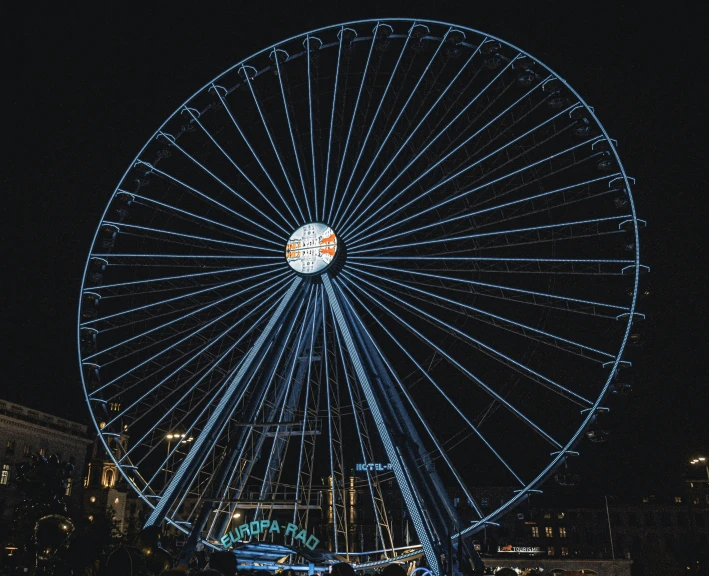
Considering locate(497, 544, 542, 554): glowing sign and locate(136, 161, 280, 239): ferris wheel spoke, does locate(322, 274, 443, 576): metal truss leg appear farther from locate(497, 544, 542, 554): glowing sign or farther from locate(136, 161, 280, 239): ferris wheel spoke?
locate(497, 544, 542, 554): glowing sign

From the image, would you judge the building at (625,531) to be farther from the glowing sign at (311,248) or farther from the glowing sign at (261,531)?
the glowing sign at (311,248)

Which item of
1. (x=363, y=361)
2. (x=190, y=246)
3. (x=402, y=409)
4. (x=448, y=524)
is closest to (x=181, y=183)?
(x=190, y=246)

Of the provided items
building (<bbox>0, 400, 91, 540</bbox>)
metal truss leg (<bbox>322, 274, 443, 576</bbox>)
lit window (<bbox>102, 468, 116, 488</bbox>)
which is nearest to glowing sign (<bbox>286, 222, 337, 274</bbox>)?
metal truss leg (<bbox>322, 274, 443, 576</bbox>)

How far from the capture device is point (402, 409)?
1027 inches

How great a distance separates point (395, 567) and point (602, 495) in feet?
311

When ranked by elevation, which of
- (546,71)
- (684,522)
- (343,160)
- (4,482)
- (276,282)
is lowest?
(684,522)

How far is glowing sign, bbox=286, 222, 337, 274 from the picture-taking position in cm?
2800

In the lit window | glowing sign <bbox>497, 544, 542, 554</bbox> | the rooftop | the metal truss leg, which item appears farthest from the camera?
glowing sign <bbox>497, 544, 542, 554</bbox>

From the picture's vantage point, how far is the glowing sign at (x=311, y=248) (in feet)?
91.9

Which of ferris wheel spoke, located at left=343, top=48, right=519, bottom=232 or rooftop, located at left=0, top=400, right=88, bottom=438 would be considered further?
rooftop, located at left=0, top=400, right=88, bottom=438

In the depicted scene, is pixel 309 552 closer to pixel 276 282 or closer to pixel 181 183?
pixel 276 282

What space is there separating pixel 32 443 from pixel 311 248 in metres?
44.2

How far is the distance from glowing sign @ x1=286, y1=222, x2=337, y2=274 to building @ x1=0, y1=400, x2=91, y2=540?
116 ft

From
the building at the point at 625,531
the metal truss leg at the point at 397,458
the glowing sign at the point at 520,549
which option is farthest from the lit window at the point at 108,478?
the metal truss leg at the point at 397,458
